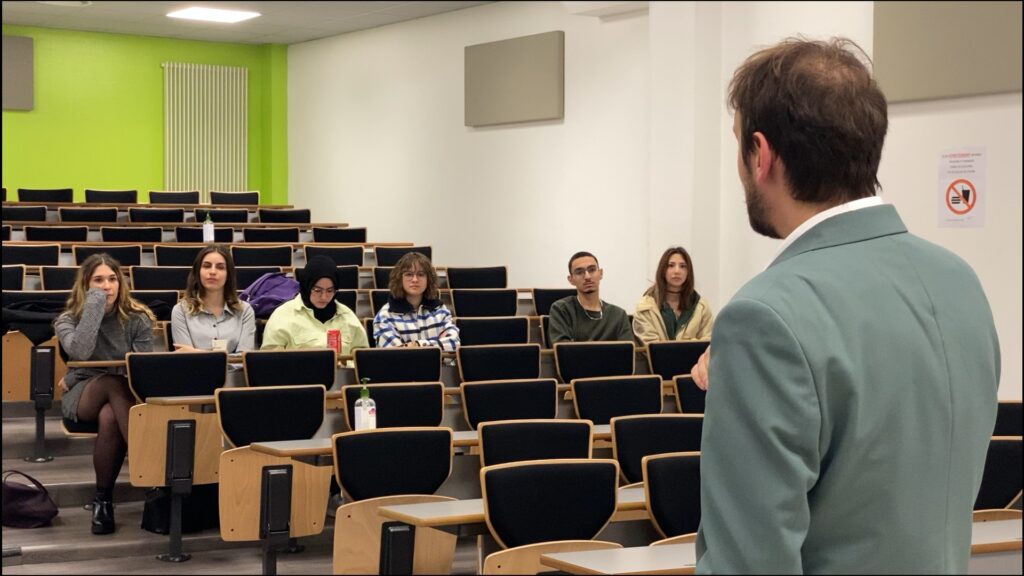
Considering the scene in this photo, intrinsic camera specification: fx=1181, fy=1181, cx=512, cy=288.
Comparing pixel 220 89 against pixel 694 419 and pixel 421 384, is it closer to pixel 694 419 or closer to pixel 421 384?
pixel 421 384

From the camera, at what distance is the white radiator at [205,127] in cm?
1630

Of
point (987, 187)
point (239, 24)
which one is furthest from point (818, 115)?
point (239, 24)

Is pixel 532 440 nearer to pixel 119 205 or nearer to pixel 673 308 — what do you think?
pixel 673 308

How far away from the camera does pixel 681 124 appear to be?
9.52 meters

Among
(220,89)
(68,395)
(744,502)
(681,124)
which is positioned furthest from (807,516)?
(220,89)

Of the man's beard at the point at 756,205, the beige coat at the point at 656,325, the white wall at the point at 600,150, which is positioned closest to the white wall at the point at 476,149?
the white wall at the point at 600,150

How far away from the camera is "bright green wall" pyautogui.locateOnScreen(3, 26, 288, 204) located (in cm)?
1545

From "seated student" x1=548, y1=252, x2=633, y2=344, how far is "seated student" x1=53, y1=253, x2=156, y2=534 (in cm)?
247

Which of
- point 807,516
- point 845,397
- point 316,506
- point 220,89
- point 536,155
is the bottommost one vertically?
point 316,506

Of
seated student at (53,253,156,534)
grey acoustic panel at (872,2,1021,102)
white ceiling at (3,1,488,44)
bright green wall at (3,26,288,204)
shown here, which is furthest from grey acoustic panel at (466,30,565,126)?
seated student at (53,253,156,534)

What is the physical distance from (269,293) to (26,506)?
2.48 m

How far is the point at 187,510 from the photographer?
5207mm

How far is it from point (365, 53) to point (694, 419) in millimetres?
11105

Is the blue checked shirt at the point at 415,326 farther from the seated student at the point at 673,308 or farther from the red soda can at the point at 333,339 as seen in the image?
the seated student at the point at 673,308
